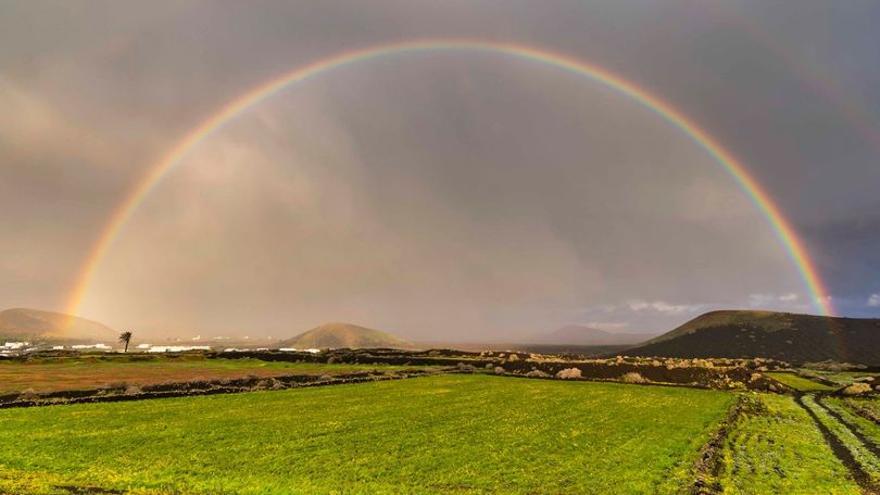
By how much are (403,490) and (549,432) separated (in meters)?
19.2

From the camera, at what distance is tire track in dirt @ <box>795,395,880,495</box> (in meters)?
26.0

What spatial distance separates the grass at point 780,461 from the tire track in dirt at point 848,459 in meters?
0.42

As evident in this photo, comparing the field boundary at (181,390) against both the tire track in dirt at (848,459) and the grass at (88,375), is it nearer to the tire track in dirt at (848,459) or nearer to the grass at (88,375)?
the grass at (88,375)

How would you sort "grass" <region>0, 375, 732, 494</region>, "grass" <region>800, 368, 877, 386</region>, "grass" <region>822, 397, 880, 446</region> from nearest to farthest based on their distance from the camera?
"grass" <region>0, 375, 732, 494</region> < "grass" <region>822, 397, 880, 446</region> < "grass" <region>800, 368, 877, 386</region>

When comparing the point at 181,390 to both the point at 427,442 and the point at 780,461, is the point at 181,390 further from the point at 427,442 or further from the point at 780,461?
the point at 780,461

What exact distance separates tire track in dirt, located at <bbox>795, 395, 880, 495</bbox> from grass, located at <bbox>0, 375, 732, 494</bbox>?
867 cm

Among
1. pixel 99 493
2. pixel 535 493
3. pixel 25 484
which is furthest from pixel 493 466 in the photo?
pixel 25 484

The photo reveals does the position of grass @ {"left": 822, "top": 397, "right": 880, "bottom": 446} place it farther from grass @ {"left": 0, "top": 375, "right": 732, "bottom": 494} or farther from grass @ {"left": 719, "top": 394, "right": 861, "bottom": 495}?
grass @ {"left": 0, "top": 375, "right": 732, "bottom": 494}

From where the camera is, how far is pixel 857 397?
72.8 metres

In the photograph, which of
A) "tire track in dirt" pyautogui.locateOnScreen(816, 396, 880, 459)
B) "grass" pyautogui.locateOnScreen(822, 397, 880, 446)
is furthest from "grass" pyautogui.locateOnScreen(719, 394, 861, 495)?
"grass" pyautogui.locateOnScreen(822, 397, 880, 446)

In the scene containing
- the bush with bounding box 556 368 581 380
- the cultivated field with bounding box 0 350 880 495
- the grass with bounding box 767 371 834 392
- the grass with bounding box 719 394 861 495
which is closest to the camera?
the cultivated field with bounding box 0 350 880 495

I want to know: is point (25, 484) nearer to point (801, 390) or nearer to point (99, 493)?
point (99, 493)

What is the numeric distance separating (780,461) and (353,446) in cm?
2983

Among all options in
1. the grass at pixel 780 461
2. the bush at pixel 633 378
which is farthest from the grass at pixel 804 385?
the grass at pixel 780 461
